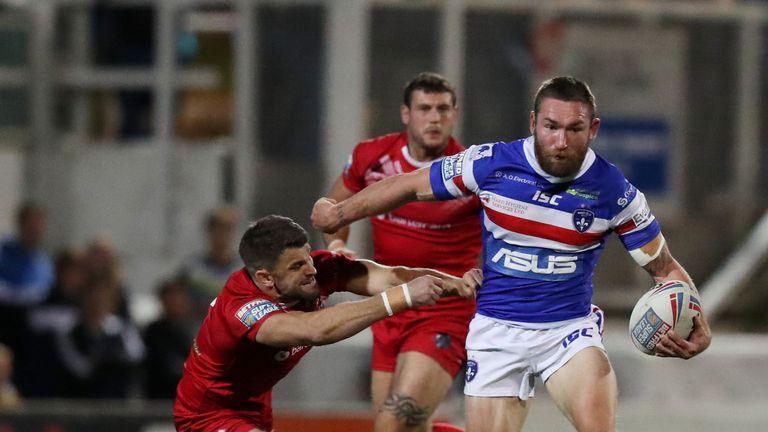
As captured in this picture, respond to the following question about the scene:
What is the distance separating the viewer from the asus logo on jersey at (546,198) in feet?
17.8

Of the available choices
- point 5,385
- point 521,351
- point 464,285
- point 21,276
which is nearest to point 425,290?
point 464,285

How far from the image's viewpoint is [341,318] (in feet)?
17.3

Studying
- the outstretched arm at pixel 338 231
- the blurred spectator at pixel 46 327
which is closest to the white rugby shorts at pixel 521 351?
the outstretched arm at pixel 338 231

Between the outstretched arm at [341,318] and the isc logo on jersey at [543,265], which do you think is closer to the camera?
the outstretched arm at [341,318]

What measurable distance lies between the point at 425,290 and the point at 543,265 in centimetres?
69

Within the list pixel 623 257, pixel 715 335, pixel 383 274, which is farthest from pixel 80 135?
pixel 383 274

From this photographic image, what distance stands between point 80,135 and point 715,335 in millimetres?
6287

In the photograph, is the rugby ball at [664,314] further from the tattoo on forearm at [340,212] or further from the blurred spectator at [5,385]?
the blurred spectator at [5,385]

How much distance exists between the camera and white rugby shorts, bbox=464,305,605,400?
18.3 feet

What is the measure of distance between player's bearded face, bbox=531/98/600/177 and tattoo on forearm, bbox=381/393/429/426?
1439 mm

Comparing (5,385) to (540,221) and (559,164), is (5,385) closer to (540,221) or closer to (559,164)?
(540,221)

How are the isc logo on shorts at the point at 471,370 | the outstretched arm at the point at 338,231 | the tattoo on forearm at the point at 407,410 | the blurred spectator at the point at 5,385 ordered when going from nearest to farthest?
1. the isc logo on shorts at the point at 471,370
2. the tattoo on forearm at the point at 407,410
3. the outstretched arm at the point at 338,231
4. the blurred spectator at the point at 5,385

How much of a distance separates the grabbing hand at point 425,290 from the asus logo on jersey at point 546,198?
0.61 meters

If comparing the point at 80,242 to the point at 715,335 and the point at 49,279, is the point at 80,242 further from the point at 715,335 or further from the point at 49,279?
the point at 715,335
